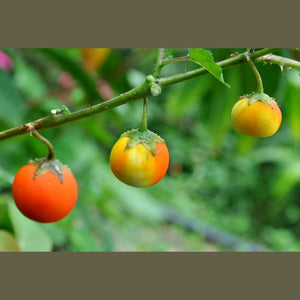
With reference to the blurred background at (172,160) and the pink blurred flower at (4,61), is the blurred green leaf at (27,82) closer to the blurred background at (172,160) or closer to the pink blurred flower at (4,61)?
the blurred background at (172,160)

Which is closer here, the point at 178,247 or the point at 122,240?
the point at 122,240

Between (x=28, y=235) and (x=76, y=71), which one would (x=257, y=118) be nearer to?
(x=28, y=235)

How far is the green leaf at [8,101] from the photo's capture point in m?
1.60

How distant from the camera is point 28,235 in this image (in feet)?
4.02

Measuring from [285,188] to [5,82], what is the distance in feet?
12.2

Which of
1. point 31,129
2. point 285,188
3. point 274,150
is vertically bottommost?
point 31,129

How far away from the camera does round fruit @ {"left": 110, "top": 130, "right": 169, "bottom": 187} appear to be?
0.75m

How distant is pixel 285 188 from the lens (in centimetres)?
470

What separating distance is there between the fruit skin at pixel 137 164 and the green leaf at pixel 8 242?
1.76 ft

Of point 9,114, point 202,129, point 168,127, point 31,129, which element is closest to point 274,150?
point 202,129

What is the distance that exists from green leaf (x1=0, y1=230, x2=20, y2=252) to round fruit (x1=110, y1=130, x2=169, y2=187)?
0.53 m

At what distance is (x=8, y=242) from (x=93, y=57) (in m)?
1.09

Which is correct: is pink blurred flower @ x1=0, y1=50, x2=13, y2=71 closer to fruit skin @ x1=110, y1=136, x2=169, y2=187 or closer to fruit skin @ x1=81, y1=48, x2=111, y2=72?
fruit skin @ x1=81, y1=48, x2=111, y2=72

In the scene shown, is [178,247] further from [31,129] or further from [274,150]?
[31,129]
